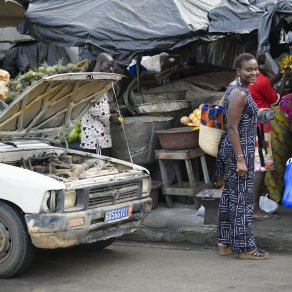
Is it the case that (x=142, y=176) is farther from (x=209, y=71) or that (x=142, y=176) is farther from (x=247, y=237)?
(x=209, y=71)

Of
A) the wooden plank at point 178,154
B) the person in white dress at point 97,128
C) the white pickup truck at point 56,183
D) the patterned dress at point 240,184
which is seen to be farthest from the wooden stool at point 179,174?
the patterned dress at point 240,184

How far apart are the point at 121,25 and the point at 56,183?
13.0ft

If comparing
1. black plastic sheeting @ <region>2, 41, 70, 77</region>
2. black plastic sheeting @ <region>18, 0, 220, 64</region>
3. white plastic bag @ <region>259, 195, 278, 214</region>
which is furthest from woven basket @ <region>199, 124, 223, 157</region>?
black plastic sheeting @ <region>2, 41, 70, 77</region>

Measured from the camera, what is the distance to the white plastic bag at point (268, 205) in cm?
766

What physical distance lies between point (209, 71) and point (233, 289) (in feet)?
17.7

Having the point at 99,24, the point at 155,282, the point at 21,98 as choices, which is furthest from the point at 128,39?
the point at 155,282

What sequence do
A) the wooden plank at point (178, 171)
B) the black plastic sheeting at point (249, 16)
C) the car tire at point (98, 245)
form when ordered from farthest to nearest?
the wooden plank at point (178, 171)
the black plastic sheeting at point (249, 16)
the car tire at point (98, 245)

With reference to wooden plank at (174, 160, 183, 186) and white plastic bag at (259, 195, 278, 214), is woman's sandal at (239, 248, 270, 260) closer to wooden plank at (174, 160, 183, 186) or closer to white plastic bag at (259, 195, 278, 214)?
white plastic bag at (259, 195, 278, 214)

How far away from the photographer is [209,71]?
1007 cm

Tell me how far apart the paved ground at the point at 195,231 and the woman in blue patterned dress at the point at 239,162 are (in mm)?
489

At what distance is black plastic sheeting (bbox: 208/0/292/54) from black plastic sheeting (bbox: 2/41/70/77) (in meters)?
5.50

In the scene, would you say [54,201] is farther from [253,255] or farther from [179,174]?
[179,174]

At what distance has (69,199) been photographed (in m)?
5.46

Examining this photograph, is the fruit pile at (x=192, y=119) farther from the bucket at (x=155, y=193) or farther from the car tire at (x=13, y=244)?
the car tire at (x=13, y=244)
